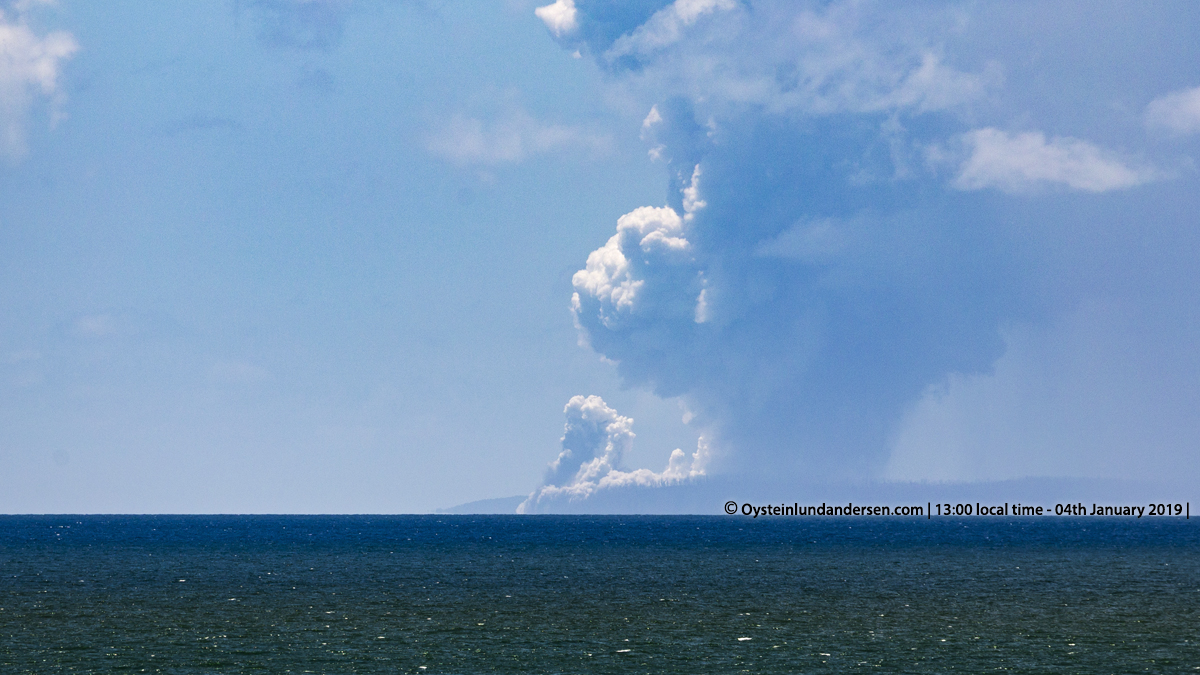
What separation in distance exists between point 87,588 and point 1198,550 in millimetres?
128585

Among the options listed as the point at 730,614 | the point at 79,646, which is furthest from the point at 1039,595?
the point at 79,646

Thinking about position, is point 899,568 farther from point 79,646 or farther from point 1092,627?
point 79,646

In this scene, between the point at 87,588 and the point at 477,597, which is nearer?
the point at 477,597

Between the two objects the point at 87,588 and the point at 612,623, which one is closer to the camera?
the point at 612,623

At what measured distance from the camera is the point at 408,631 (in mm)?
55438

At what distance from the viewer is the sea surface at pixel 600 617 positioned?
47.0 m

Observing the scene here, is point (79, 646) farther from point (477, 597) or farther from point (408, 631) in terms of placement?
point (477, 597)

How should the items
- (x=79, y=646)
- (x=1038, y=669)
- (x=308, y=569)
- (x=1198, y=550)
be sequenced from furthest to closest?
1. (x=1198, y=550)
2. (x=308, y=569)
3. (x=79, y=646)
4. (x=1038, y=669)

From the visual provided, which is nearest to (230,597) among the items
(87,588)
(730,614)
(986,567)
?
(87,588)

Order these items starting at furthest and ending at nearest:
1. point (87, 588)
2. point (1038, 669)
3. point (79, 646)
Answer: point (87, 588)
point (79, 646)
point (1038, 669)

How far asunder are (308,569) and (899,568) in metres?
53.9

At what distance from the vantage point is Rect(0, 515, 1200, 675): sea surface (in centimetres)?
4703

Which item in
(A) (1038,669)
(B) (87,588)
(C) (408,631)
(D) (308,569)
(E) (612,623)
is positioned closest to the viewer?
(A) (1038,669)

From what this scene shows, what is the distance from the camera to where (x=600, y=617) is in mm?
61875
